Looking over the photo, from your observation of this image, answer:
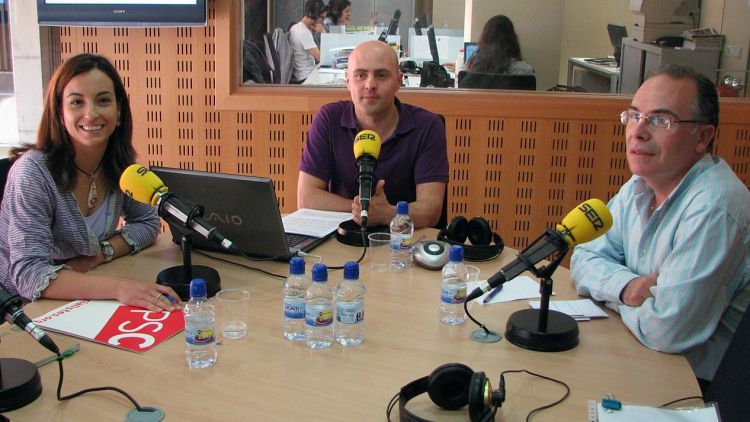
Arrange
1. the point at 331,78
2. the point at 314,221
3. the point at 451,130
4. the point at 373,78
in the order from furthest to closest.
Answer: the point at 331,78 < the point at 451,130 < the point at 373,78 < the point at 314,221

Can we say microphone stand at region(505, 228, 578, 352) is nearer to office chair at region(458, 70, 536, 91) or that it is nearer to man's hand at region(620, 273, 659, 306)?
man's hand at region(620, 273, 659, 306)

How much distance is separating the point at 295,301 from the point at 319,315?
2.9 inches

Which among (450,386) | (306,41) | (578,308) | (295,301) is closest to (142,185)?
(295,301)

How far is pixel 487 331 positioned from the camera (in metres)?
1.67

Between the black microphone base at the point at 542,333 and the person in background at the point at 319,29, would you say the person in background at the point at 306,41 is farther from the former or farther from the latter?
the black microphone base at the point at 542,333

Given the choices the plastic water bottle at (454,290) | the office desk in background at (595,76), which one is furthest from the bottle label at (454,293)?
the office desk in background at (595,76)

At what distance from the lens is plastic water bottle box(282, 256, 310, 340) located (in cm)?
158

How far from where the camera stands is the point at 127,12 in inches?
142

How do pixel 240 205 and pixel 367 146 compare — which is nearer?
pixel 240 205

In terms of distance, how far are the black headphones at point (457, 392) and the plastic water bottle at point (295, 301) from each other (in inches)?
14.1

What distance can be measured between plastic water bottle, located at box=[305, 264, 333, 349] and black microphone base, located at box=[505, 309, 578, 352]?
42 centimetres

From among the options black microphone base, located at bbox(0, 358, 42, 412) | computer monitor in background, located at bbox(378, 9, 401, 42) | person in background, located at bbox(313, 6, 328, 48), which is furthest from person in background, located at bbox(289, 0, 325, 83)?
black microphone base, located at bbox(0, 358, 42, 412)

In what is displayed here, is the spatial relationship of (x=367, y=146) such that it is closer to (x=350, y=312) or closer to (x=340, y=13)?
(x=350, y=312)

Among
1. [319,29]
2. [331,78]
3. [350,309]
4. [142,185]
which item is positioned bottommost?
[350,309]
